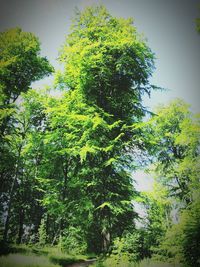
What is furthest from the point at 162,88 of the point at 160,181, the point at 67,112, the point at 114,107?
the point at 160,181

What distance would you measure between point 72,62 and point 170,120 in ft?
40.2

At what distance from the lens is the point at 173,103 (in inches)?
875

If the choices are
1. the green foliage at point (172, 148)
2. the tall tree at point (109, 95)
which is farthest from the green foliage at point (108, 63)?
the green foliage at point (172, 148)

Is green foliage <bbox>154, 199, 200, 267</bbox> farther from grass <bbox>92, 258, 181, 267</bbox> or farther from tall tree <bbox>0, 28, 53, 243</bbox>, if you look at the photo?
tall tree <bbox>0, 28, 53, 243</bbox>

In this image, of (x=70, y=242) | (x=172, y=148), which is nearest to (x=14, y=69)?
(x=70, y=242)

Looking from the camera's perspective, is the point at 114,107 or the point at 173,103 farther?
the point at 173,103

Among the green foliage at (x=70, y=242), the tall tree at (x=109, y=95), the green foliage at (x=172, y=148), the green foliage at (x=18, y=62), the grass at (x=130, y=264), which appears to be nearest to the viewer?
the grass at (x=130, y=264)

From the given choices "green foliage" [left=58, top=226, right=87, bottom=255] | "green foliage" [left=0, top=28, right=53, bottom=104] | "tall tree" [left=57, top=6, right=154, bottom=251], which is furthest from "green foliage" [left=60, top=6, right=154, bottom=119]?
"green foliage" [left=58, top=226, right=87, bottom=255]

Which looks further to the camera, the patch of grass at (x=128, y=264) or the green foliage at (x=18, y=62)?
the green foliage at (x=18, y=62)

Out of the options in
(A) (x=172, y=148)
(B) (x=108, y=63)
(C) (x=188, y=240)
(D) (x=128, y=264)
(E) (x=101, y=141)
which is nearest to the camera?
(C) (x=188, y=240)

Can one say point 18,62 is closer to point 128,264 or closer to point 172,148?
point 128,264

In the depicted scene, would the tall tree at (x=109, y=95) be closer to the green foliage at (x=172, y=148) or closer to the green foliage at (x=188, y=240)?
the green foliage at (x=188, y=240)

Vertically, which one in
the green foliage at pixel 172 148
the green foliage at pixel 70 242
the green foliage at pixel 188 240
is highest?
the green foliage at pixel 172 148

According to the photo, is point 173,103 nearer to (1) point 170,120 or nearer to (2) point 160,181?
(1) point 170,120
